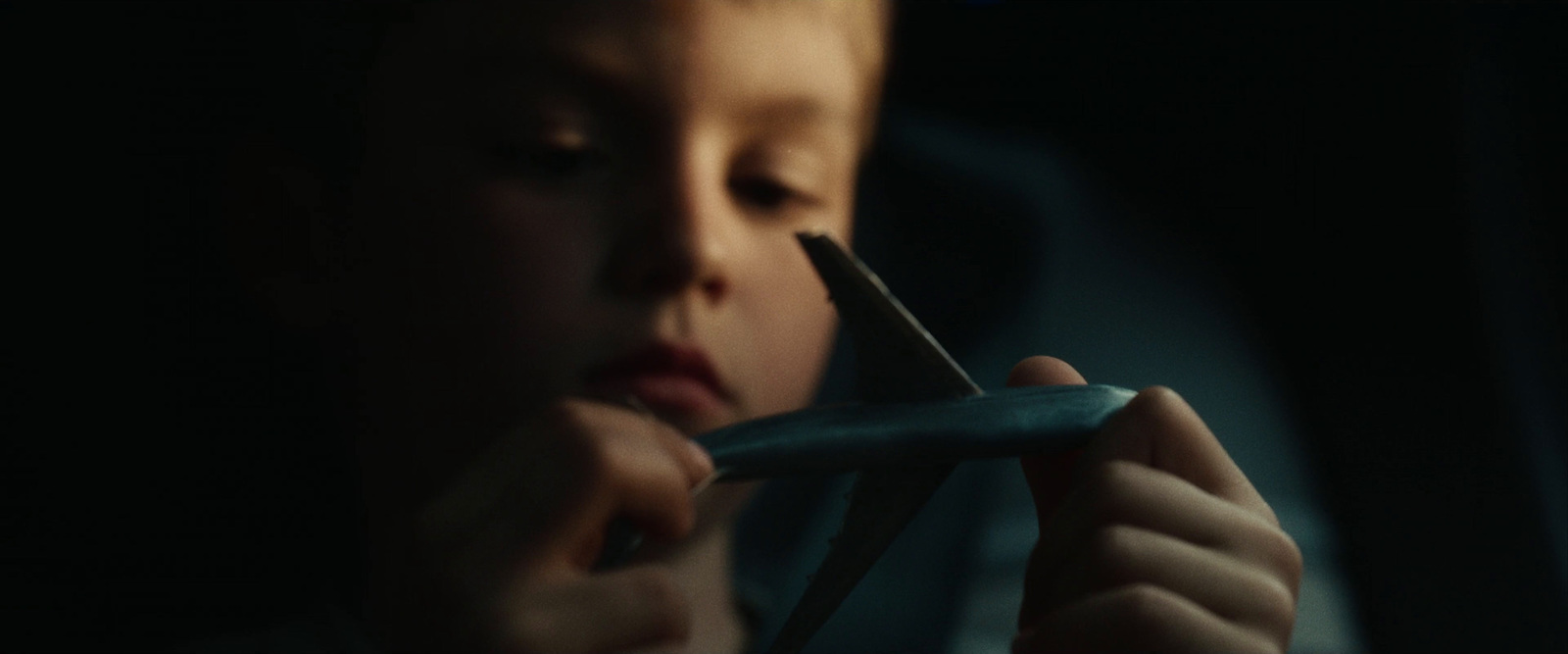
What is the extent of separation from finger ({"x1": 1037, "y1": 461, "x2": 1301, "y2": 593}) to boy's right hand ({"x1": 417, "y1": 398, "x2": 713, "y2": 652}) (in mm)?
139

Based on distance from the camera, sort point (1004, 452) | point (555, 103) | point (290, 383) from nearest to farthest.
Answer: point (1004, 452) < point (555, 103) < point (290, 383)

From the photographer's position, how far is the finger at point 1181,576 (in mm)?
354

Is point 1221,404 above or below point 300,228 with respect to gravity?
below

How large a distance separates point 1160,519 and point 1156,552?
0.01m

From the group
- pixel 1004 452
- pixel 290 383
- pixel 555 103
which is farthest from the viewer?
pixel 290 383

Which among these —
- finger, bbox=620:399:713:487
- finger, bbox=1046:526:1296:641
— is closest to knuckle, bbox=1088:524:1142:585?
finger, bbox=1046:526:1296:641

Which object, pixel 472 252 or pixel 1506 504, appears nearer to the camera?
pixel 472 252

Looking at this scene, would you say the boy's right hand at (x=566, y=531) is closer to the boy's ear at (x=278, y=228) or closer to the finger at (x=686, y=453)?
the finger at (x=686, y=453)

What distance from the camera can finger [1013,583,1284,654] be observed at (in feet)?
1.13

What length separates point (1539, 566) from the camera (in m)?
0.67

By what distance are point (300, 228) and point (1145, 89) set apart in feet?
1.68

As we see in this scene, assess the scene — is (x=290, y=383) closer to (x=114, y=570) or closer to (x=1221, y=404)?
(x=114, y=570)

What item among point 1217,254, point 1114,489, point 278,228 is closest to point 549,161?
point 278,228

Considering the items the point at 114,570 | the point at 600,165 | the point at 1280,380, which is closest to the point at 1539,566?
the point at 1280,380
